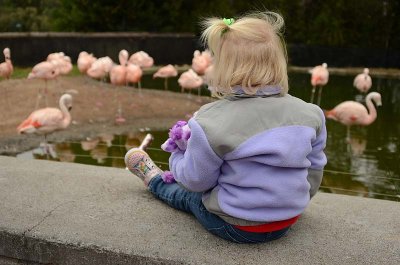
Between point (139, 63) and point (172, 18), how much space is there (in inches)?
244

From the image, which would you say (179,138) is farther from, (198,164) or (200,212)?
(200,212)

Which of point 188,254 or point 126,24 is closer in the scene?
point 188,254


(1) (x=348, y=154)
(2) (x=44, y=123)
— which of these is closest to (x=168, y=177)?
(2) (x=44, y=123)

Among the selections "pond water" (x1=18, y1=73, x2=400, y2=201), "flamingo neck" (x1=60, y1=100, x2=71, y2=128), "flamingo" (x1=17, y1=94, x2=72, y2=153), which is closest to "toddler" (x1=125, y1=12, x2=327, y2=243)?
"pond water" (x1=18, y1=73, x2=400, y2=201)

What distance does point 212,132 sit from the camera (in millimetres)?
1660

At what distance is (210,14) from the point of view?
51.5ft

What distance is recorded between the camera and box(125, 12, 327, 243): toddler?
1679 mm

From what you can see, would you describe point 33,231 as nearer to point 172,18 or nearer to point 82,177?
point 82,177

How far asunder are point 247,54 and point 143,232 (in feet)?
2.49

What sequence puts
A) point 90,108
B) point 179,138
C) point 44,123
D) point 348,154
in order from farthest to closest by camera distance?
point 90,108, point 348,154, point 44,123, point 179,138

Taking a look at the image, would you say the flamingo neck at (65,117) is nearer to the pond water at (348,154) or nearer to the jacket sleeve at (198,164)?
the pond water at (348,154)

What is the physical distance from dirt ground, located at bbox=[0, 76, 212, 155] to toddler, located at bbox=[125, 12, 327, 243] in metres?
4.01

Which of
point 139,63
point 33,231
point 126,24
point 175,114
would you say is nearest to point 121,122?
point 175,114

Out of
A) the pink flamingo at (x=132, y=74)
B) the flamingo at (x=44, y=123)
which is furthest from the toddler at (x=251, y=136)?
the pink flamingo at (x=132, y=74)
